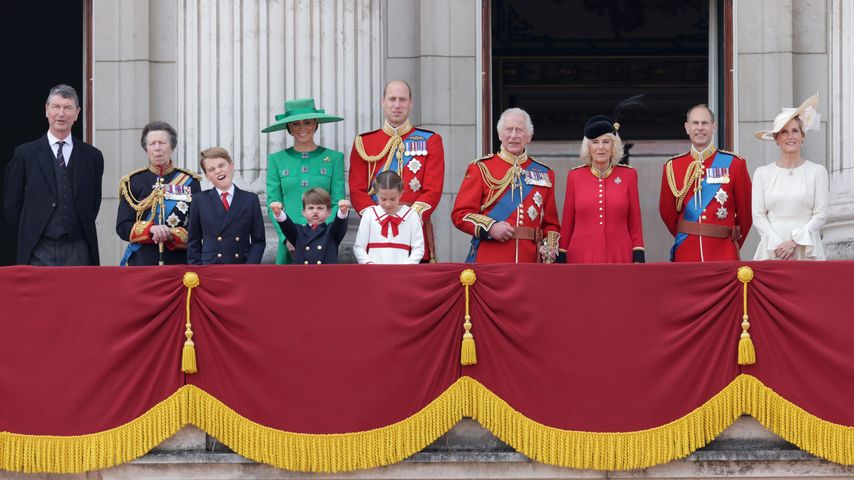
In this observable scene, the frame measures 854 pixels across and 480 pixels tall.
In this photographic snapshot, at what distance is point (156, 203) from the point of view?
34.8ft

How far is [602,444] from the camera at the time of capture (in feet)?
30.6

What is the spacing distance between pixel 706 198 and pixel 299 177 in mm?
2658

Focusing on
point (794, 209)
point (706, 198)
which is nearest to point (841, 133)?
point (706, 198)

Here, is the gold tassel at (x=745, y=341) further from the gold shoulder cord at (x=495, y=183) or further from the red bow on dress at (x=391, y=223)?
the red bow on dress at (x=391, y=223)

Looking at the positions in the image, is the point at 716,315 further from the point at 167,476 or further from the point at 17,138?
the point at 17,138

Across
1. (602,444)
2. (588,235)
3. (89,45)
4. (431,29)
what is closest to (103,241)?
(89,45)

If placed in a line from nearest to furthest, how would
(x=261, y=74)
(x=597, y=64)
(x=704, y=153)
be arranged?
(x=704, y=153)
(x=261, y=74)
(x=597, y=64)

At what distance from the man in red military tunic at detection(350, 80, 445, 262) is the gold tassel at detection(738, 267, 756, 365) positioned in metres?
2.31

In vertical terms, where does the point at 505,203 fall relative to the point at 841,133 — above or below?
below

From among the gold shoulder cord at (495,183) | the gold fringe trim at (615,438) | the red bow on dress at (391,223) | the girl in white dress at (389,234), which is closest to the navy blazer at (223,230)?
the girl in white dress at (389,234)

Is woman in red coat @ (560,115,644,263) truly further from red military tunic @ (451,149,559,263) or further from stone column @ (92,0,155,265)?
stone column @ (92,0,155,265)

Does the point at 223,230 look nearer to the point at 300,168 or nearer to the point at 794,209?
the point at 300,168

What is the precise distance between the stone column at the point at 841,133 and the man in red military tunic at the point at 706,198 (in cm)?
119

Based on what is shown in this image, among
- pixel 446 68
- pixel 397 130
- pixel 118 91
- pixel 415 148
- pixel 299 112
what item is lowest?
pixel 415 148
